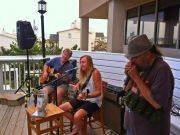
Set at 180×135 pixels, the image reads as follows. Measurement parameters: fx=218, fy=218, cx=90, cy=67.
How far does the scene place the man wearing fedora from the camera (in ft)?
4.40

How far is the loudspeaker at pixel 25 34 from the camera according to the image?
179 inches

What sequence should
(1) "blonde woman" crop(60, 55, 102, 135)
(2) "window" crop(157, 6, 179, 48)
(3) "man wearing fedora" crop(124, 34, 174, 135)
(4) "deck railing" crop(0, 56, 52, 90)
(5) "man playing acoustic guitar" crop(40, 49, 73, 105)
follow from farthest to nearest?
(4) "deck railing" crop(0, 56, 52, 90), (2) "window" crop(157, 6, 179, 48), (5) "man playing acoustic guitar" crop(40, 49, 73, 105), (1) "blonde woman" crop(60, 55, 102, 135), (3) "man wearing fedora" crop(124, 34, 174, 135)

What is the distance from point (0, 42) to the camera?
23500 millimetres

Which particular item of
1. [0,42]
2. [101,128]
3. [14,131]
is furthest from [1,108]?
[0,42]

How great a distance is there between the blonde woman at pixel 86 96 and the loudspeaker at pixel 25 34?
2.17 meters

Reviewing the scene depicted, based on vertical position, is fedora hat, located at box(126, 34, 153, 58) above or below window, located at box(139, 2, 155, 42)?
below

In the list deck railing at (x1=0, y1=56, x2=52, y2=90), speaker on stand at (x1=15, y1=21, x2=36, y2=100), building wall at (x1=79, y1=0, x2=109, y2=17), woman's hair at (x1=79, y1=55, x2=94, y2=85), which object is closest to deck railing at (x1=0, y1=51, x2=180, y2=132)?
deck railing at (x1=0, y1=56, x2=52, y2=90)

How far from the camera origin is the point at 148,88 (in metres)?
1.39

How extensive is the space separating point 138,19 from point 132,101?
4.18m

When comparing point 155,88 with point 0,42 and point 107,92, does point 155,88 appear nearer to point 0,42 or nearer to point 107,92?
point 107,92

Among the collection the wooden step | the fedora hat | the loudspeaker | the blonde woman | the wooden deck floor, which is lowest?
the wooden deck floor

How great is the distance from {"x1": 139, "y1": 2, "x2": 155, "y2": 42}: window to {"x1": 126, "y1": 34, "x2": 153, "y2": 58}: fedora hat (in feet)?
10.5

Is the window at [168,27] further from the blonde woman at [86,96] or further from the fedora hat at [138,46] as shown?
the fedora hat at [138,46]

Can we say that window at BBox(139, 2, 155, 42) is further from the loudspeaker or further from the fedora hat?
the fedora hat
